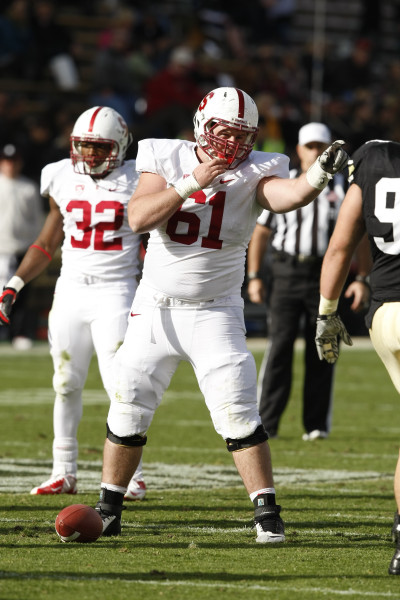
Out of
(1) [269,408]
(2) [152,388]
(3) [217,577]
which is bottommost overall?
(1) [269,408]

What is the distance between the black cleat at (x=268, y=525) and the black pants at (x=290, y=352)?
131 inches

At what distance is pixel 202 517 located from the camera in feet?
16.8

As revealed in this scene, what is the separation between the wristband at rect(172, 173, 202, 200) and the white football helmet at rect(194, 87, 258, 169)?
0.76ft

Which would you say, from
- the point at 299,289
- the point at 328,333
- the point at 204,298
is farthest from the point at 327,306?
the point at 299,289

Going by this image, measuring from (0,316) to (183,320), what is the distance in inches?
52.3

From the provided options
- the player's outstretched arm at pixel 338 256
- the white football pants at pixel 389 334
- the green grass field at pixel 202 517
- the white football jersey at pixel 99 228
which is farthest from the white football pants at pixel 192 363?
the white football jersey at pixel 99 228

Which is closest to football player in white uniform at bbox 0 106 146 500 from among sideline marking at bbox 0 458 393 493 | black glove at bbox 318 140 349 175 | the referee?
sideline marking at bbox 0 458 393 493

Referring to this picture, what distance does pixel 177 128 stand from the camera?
→ 15.9 meters

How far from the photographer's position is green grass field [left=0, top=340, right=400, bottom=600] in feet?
12.5

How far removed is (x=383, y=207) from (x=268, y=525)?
1.30m

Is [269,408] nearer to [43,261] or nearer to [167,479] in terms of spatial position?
[167,479]

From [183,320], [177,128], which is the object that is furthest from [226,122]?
[177,128]

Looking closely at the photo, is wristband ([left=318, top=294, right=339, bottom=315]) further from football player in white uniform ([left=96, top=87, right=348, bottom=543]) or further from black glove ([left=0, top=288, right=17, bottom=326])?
black glove ([left=0, top=288, right=17, bottom=326])

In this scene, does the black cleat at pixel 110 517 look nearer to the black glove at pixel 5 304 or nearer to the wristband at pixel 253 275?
the black glove at pixel 5 304
